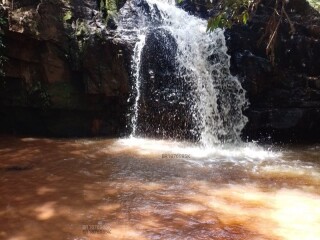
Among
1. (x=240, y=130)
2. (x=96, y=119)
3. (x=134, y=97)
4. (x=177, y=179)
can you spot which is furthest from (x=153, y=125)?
(x=177, y=179)

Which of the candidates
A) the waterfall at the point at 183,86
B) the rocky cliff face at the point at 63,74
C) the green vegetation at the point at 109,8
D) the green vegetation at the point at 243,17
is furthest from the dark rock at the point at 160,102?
the green vegetation at the point at 243,17

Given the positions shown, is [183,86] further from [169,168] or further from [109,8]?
[169,168]

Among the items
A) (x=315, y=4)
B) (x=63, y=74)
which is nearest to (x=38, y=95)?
(x=63, y=74)

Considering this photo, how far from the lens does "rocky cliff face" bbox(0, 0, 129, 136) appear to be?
26.7 feet

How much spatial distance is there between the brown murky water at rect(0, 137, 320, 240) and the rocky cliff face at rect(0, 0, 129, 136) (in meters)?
1.61

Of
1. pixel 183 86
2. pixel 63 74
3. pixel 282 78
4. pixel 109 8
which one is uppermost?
pixel 109 8

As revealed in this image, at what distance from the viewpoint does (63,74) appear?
27.9ft

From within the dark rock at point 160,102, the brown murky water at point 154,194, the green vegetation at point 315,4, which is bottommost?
the brown murky water at point 154,194

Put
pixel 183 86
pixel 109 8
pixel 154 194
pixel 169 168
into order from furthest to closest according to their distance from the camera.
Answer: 1. pixel 109 8
2. pixel 183 86
3. pixel 169 168
4. pixel 154 194

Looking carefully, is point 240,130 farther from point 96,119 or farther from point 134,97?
point 96,119

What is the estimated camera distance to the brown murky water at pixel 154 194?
339 cm

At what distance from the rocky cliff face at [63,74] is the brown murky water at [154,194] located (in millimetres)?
1606

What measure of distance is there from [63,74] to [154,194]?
17.1ft

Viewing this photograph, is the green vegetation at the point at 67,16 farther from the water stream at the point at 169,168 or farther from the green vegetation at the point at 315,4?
the green vegetation at the point at 315,4
